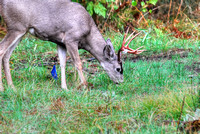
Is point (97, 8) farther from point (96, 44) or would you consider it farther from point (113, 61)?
point (113, 61)

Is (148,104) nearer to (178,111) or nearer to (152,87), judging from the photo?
(178,111)

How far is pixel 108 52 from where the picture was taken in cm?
658

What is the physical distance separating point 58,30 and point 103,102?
6.68 feet

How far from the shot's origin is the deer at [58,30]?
18.8 feet

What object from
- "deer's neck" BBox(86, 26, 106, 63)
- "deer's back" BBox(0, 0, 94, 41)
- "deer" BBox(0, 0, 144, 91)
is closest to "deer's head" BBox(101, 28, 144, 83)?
"deer" BBox(0, 0, 144, 91)

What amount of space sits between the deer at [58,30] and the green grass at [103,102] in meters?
0.32

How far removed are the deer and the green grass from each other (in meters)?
0.32

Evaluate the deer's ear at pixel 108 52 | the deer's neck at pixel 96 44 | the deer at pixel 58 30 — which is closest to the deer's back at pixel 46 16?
the deer at pixel 58 30

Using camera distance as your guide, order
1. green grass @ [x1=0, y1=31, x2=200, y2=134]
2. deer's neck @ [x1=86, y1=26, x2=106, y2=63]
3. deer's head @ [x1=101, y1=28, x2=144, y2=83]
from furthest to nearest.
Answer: deer's neck @ [x1=86, y1=26, x2=106, y2=63] → deer's head @ [x1=101, y1=28, x2=144, y2=83] → green grass @ [x1=0, y1=31, x2=200, y2=134]

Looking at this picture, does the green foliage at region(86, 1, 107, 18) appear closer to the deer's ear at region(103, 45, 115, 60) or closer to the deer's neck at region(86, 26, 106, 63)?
the deer's neck at region(86, 26, 106, 63)

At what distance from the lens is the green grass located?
12.8 feet

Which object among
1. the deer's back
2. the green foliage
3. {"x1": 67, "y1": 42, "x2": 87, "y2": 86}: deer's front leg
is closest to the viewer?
the deer's back

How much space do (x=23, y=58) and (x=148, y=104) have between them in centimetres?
476

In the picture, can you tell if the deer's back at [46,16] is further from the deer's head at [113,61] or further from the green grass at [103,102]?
the green grass at [103,102]
